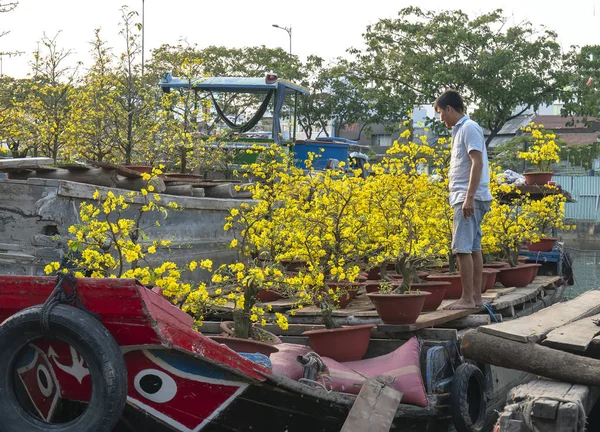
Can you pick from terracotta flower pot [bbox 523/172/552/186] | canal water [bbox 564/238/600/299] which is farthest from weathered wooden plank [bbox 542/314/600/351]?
canal water [bbox 564/238/600/299]

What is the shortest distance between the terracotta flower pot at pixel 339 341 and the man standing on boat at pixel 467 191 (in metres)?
1.15

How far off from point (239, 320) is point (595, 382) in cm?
239

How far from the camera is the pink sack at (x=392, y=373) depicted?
5094 millimetres

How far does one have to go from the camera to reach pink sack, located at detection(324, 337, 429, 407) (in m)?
5.09

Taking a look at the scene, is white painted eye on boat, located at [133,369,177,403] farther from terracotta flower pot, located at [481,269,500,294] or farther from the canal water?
the canal water

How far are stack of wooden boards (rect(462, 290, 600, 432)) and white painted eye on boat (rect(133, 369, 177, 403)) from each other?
162 centimetres

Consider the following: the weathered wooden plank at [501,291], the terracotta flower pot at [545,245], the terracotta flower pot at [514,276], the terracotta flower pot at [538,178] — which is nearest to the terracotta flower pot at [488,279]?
the weathered wooden plank at [501,291]

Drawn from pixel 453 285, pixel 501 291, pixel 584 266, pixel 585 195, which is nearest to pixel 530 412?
pixel 453 285

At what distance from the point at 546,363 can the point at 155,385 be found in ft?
6.60

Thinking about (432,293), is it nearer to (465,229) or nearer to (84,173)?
(465,229)

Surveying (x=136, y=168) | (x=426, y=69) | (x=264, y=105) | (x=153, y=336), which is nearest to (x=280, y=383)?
(x=153, y=336)

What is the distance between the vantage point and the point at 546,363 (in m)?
4.11

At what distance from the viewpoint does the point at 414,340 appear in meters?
5.56

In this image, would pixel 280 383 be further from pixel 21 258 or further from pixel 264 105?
pixel 264 105
